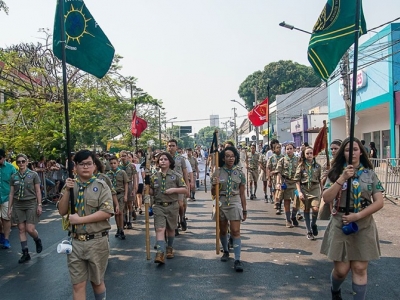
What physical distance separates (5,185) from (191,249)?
12.3ft

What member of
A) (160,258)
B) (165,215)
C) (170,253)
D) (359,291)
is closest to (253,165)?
(170,253)

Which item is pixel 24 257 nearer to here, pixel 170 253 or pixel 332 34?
pixel 170 253

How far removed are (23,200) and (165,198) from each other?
8.02 feet

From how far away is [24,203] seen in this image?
761cm

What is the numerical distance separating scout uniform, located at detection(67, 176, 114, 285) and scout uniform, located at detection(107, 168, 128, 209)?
4707 mm

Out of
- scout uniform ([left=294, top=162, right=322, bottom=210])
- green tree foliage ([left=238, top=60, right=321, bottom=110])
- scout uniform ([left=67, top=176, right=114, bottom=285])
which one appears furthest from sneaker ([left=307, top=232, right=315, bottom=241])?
green tree foliage ([left=238, top=60, right=321, bottom=110])

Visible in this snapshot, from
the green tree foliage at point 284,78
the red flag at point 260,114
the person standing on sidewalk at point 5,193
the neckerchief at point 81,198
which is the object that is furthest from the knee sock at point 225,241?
the green tree foliage at point 284,78

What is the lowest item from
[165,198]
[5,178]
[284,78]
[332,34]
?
[165,198]

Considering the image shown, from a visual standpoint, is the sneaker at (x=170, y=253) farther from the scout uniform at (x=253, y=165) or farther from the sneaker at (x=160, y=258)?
the scout uniform at (x=253, y=165)

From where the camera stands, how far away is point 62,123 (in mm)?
17891

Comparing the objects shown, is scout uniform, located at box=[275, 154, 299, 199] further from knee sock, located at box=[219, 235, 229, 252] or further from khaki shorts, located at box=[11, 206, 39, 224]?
khaki shorts, located at box=[11, 206, 39, 224]

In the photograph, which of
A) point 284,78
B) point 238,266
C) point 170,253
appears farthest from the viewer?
point 284,78

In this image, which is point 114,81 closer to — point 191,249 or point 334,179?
point 191,249

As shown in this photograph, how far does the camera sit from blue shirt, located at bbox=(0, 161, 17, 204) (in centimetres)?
842
